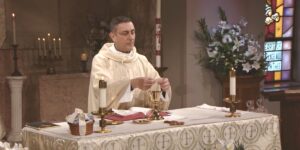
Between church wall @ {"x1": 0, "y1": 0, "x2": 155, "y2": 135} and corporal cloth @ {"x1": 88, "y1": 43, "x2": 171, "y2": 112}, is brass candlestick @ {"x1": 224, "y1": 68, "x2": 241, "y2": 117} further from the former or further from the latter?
church wall @ {"x1": 0, "y1": 0, "x2": 155, "y2": 135}

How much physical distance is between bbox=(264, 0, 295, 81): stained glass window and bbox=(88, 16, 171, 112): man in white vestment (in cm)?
426

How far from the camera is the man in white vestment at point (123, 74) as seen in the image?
4.38 meters

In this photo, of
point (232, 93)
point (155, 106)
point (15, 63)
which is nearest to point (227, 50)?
point (15, 63)

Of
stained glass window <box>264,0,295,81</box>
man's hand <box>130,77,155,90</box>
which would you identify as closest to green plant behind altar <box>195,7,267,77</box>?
stained glass window <box>264,0,295,81</box>

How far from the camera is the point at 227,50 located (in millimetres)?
7113

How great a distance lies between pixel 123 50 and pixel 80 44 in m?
3.43

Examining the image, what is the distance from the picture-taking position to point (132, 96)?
14.9 ft

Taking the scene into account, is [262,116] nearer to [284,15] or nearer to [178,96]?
[178,96]

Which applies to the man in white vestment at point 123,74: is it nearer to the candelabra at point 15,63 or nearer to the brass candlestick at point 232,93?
the brass candlestick at point 232,93

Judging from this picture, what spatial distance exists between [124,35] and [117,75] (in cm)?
41

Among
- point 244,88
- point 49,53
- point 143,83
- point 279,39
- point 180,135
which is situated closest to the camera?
point 180,135

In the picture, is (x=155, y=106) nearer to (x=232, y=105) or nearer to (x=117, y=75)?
(x=232, y=105)

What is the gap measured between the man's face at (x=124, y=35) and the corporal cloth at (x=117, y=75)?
0.46ft

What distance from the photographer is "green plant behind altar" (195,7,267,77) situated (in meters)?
7.13
